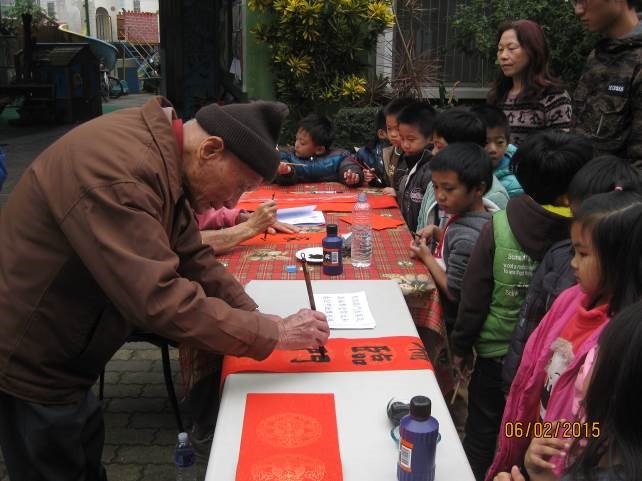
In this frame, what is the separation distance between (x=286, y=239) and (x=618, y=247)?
177 cm

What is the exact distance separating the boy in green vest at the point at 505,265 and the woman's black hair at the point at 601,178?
137 millimetres

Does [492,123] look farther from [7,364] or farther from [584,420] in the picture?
[7,364]

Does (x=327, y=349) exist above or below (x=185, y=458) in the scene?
above

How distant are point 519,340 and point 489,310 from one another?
0.79ft

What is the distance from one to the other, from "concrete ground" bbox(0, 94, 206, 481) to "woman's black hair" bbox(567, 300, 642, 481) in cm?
191

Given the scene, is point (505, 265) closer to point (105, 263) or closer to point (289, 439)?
point (289, 439)

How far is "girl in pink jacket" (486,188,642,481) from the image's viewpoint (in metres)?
1.51

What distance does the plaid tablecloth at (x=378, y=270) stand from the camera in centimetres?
242

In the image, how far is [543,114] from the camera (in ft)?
11.8

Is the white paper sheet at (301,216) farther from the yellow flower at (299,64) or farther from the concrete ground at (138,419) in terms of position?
the yellow flower at (299,64)

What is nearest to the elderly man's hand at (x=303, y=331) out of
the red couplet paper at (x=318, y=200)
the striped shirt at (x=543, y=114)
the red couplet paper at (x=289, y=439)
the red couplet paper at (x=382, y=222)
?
the red couplet paper at (x=289, y=439)

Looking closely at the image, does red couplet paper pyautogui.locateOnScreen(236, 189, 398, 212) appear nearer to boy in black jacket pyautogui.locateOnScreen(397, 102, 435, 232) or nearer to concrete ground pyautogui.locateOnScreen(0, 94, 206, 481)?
boy in black jacket pyautogui.locateOnScreen(397, 102, 435, 232)

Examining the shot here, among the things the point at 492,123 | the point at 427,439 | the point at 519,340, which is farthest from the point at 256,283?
the point at 492,123

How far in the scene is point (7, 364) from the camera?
162 centimetres
